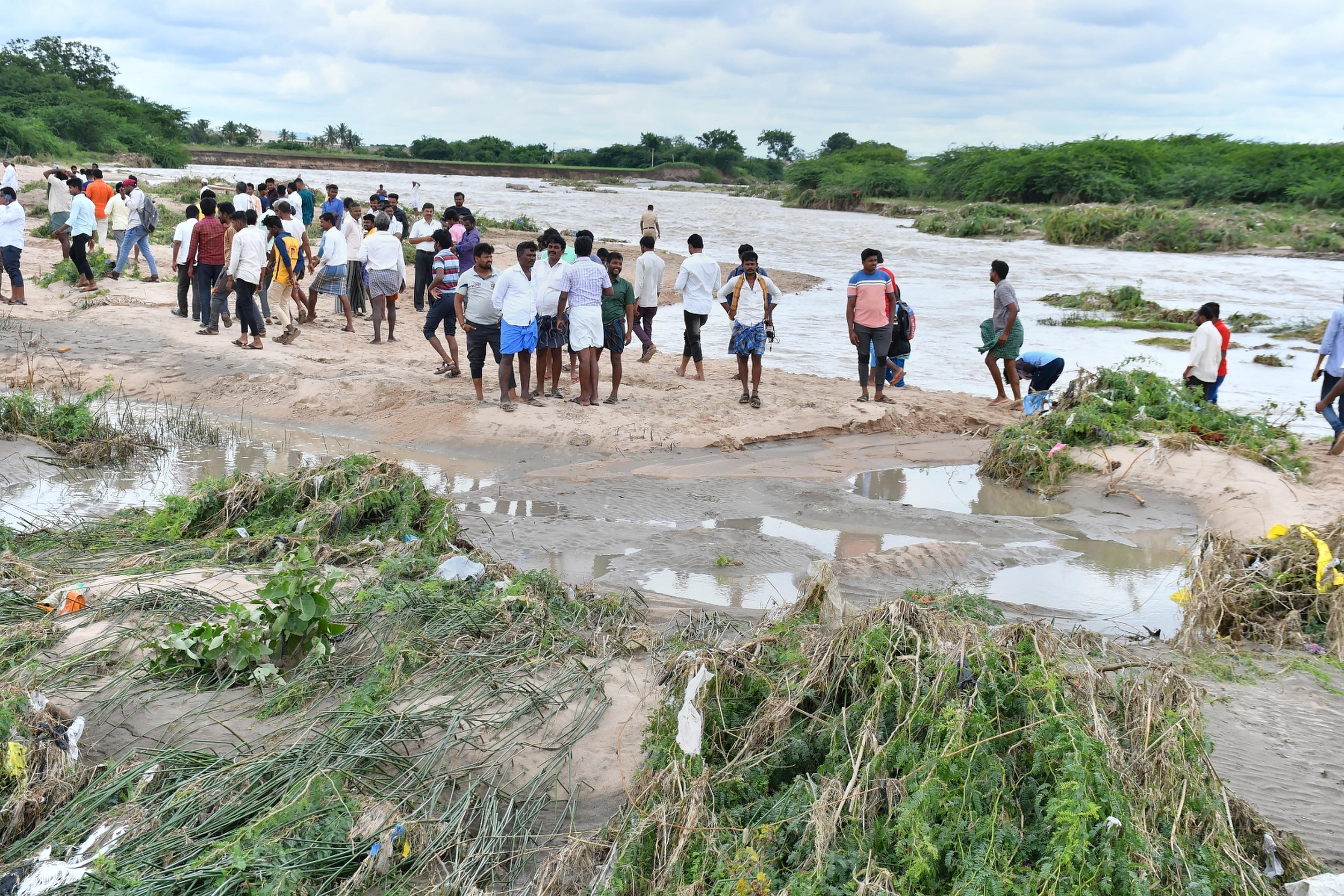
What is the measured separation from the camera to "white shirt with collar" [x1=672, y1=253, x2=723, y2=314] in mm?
11102

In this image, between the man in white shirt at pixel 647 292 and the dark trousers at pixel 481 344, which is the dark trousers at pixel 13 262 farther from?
the man in white shirt at pixel 647 292

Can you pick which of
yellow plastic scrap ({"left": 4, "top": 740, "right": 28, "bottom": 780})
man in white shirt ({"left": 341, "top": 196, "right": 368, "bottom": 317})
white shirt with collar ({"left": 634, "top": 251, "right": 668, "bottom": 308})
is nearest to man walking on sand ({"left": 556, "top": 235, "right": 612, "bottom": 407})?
white shirt with collar ({"left": 634, "top": 251, "right": 668, "bottom": 308})

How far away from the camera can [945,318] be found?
1895cm

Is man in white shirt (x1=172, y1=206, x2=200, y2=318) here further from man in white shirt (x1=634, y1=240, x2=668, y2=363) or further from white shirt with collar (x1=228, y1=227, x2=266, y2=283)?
man in white shirt (x1=634, y1=240, x2=668, y2=363)

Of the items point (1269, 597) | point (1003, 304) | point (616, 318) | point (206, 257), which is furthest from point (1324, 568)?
point (206, 257)

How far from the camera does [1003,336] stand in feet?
35.7

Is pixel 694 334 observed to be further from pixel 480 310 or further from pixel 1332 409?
pixel 1332 409

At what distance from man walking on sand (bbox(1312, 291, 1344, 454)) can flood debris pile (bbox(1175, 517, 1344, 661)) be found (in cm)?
402

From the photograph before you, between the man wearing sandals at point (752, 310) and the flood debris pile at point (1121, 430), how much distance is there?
8.34 ft

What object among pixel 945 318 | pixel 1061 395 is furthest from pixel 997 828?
pixel 945 318

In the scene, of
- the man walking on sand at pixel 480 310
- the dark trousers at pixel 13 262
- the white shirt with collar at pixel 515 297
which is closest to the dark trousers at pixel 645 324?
the man walking on sand at pixel 480 310

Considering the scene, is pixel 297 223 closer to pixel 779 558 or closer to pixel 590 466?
pixel 590 466

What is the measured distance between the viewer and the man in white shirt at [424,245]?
13.4 metres

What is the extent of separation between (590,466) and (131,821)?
5.54 metres
